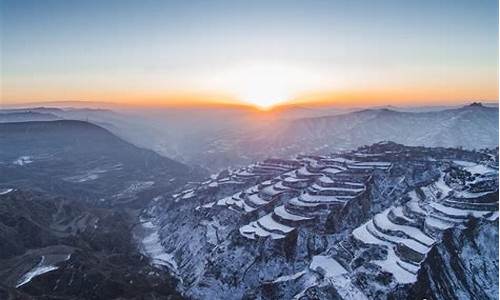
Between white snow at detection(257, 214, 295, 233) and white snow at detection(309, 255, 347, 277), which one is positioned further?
white snow at detection(257, 214, 295, 233)

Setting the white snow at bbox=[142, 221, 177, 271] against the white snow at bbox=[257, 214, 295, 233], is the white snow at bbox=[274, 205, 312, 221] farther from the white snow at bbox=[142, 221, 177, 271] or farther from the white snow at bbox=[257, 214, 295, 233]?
the white snow at bbox=[142, 221, 177, 271]

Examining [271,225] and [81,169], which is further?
[81,169]

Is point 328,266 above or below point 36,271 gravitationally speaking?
above

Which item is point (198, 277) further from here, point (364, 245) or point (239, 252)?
point (364, 245)

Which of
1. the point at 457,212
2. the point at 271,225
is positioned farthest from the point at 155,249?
the point at 457,212

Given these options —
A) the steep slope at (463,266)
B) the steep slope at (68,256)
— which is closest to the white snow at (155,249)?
the steep slope at (68,256)

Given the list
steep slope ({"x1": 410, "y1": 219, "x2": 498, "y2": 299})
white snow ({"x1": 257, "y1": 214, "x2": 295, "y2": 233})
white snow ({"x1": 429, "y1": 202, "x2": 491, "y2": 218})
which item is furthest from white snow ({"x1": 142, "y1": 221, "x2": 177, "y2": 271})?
white snow ({"x1": 429, "y1": 202, "x2": 491, "y2": 218})

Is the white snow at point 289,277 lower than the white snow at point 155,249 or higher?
higher

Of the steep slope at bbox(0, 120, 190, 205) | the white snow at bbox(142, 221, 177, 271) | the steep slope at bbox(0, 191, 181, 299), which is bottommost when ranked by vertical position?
the steep slope at bbox(0, 120, 190, 205)

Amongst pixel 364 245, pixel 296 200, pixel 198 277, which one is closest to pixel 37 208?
pixel 198 277

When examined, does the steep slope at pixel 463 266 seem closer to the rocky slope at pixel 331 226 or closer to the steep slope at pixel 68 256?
the rocky slope at pixel 331 226

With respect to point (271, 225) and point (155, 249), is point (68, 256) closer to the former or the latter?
point (155, 249)

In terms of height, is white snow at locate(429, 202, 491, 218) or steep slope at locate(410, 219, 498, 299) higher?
white snow at locate(429, 202, 491, 218)
